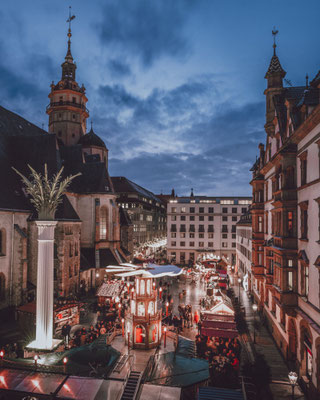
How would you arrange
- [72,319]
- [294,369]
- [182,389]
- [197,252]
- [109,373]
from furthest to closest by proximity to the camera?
[197,252], [72,319], [294,369], [109,373], [182,389]

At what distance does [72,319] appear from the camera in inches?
961

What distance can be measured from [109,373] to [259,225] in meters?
19.9

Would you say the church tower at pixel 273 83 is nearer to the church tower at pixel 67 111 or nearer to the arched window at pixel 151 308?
the arched window at pixel 151 308

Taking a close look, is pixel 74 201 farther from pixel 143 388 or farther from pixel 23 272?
pixel 143 388

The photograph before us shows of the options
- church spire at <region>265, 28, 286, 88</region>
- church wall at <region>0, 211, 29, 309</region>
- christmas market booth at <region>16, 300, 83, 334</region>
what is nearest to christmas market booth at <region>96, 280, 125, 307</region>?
christmas market booth at <region>16, 300, 83, 334</region>

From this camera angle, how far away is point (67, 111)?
57125 mm

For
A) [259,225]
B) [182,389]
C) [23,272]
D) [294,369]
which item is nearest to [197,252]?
[259,225]

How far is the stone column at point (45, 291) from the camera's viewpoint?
1786cm

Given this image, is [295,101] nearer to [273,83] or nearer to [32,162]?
[273,83]

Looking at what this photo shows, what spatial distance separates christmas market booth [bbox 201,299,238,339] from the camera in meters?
20.3

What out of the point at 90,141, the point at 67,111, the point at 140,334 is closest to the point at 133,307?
the point at 140,334

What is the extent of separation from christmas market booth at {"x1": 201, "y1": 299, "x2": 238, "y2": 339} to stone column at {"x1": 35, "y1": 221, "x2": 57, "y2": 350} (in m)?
9.96

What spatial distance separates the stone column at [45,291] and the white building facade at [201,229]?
173 ft

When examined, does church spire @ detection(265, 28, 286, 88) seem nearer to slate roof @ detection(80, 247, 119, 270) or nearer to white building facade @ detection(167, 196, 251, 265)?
slate roof @ detection(80, 247, 119, 270)
